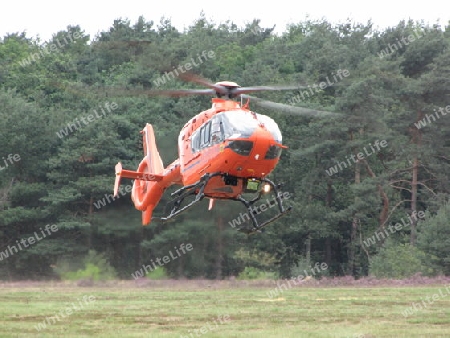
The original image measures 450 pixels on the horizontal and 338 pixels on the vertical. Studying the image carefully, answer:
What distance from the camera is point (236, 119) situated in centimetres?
2012

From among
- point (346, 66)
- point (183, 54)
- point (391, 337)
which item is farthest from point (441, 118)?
point (391, 337)

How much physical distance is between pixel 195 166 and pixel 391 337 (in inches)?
255

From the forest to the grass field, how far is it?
6.88 m

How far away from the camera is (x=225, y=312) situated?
2289 centimetres

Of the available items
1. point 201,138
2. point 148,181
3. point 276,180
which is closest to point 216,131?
point 201,138

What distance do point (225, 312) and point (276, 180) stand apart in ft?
99.2

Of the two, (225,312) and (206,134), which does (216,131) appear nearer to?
(206,134)

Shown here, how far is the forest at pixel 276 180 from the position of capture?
38.8m

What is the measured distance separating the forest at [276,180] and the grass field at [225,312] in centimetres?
688

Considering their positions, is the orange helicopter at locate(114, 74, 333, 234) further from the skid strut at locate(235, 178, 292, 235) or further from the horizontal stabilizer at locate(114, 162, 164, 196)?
the horizontal stabilizer at locate(114, 162, 164, 196)

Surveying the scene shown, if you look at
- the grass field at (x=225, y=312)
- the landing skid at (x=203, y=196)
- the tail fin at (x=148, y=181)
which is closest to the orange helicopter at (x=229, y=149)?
the landing skid at (x=203, y=196)

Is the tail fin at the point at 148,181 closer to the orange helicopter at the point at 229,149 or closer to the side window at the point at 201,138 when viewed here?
the orange helicopter at the point at 229,149

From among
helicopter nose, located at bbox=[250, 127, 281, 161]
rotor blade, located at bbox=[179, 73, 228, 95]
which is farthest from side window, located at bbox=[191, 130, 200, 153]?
helicopter nose, located at bbox=[250, 127, 281, 161]

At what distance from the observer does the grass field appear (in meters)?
19.2
